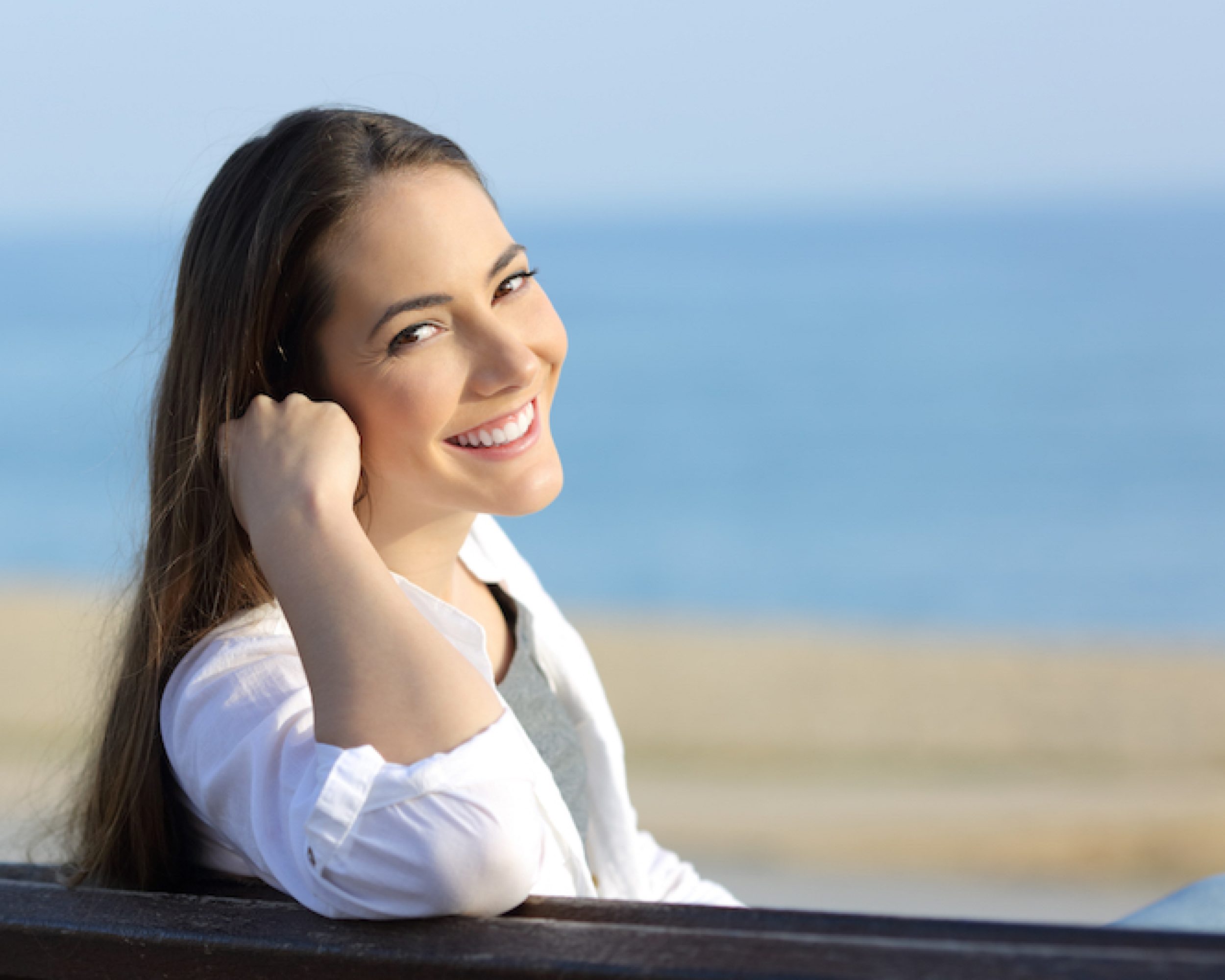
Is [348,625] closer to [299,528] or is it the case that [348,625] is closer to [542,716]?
[299,528]

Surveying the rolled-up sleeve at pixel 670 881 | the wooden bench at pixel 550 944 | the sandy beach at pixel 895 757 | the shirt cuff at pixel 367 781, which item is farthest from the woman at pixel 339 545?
the sandy beach at pixel 895 757

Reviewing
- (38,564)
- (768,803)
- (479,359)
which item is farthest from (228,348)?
(38,564)

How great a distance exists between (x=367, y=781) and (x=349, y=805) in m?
0.03

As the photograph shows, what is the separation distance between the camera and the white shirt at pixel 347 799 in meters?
1.25

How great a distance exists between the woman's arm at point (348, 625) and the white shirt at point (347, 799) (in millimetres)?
31

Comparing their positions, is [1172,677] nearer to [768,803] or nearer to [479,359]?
[768,803]

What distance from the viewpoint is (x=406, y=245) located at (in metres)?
1.87

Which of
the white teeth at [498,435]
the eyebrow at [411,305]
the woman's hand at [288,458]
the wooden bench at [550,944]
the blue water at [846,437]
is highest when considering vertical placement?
the blue water at [846,437]

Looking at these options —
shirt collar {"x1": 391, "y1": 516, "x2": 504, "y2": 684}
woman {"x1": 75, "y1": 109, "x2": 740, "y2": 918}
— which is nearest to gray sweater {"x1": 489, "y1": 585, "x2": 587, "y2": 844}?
woman {"x1": 75, "y1": 109, "x2": 740, "y2": 918}

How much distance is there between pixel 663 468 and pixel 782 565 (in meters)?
7.44

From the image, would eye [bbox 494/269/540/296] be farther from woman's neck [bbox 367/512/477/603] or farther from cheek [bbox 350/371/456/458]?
woman's neck [bbox 367/512/477/603]

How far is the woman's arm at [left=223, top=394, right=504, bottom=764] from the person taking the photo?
1.36 meters

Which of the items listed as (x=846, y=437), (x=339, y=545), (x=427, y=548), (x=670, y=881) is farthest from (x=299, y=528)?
(x=846, y=437)

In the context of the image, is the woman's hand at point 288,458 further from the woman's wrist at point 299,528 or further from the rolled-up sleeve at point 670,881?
the rolled-up sleeve at point 670,881
